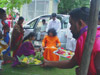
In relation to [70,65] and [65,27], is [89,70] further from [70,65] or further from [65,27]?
[65,27]

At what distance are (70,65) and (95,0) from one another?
2.57 feet

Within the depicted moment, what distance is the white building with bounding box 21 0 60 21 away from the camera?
17.8m

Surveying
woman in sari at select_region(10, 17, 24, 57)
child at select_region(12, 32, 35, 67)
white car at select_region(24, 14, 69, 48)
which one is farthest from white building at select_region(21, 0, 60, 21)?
child at select_region(12, 32, 35, 67)

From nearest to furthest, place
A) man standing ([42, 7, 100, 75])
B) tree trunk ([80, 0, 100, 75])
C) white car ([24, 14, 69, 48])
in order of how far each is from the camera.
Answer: tree trunk ([80, 0, 100, 75]) → man standing ([42, 7, 100, 75]) → white car ([24, 14, 69, 48])

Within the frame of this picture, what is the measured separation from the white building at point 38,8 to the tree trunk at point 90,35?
1658 cm

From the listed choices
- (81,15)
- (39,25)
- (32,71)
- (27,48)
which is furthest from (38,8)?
(81,15)

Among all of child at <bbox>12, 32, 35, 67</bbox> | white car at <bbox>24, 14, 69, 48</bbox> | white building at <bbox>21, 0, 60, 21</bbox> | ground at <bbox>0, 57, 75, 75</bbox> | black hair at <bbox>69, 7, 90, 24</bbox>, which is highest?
white building at <bbox>21, 0, 60, 21</bbox>

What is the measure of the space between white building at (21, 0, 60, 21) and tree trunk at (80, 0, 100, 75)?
653 inches

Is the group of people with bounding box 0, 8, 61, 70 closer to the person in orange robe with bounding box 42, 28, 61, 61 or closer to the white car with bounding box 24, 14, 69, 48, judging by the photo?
the person in orange robe with bounding box 42, 28, 61, 61

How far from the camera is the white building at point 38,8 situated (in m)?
17.8

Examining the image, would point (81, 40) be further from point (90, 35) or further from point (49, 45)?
point (49, 45)

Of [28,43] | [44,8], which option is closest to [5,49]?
[28,43]

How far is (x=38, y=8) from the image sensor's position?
712 inches

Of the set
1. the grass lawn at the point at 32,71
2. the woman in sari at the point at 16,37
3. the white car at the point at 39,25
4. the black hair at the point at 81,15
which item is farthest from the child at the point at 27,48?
the black hair at the point at 81,15
